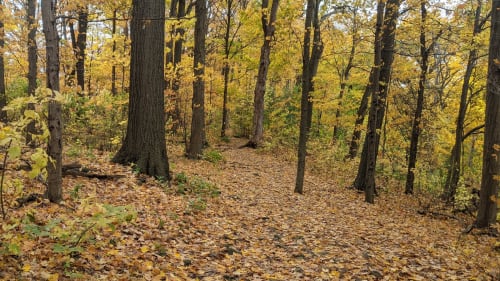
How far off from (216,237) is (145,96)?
3.77 m

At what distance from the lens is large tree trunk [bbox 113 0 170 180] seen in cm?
788

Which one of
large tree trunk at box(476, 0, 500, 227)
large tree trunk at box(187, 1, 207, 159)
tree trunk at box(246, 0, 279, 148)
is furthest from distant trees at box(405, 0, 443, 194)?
large tree trunk at box(187, 1, 207, 159)

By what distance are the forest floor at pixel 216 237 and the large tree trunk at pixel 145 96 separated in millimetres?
447

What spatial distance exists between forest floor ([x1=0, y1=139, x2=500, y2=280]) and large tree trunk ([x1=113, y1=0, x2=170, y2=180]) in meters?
0.45

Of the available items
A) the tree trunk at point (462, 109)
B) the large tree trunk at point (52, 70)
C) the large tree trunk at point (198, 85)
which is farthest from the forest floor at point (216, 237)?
the large tree trunk at point (198, 85)

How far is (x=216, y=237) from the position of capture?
19.0 feet

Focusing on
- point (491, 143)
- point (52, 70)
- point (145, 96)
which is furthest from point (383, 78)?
point (52, 70)

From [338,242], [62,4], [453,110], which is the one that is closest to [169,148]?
[62,4]

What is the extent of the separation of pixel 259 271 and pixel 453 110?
14.7 m

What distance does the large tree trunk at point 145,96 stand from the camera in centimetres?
788

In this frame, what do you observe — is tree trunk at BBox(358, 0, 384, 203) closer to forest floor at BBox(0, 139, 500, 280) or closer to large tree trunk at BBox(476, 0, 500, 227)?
forest floor at BBox(0, 139, 500, 280)

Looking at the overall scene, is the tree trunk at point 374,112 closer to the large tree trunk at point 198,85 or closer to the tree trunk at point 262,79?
the large tree trunk at point 198,85

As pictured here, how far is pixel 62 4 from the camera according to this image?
989cm

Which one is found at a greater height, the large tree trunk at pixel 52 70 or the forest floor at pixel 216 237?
the large tree trunk at pixel 52 70
